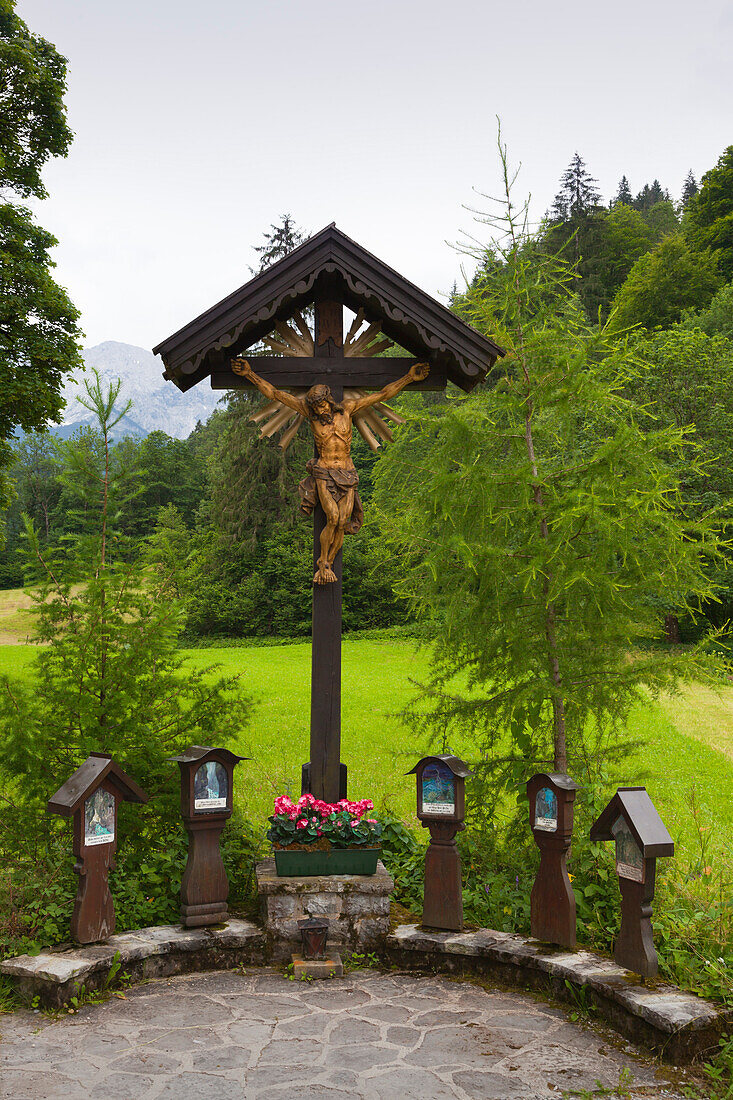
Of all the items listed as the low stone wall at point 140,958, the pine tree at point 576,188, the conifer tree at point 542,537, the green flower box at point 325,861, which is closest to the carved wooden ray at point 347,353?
the conifer tree at point 542,537

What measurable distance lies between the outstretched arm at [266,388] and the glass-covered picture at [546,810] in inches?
112

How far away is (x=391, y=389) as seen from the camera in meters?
5.62

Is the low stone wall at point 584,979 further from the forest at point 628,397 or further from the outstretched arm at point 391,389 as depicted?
the forest at point 628,397

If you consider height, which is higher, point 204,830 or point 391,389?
point 391,389

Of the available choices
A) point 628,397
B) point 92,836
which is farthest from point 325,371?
point 628,397

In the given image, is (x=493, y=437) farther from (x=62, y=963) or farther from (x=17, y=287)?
(x=17, y=287)

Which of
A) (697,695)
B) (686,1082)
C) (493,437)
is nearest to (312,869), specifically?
(686,1082)

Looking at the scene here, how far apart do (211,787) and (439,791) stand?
136 centimetres

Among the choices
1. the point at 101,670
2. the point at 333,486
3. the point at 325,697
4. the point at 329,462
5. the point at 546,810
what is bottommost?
the point at 546,810

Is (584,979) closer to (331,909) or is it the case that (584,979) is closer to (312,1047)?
(312,1047)

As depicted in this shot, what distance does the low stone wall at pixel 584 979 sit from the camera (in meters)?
3.66

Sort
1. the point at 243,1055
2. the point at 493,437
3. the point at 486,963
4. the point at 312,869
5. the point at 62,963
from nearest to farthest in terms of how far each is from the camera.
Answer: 1. the point at 243,1055
2. the point at 62,963
3. the point at 486,963
4. the point at 312,869
5. the point at 493,437

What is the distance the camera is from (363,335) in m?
5.80

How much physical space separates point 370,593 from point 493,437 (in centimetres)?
2517
